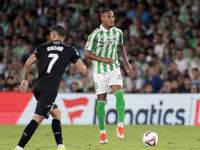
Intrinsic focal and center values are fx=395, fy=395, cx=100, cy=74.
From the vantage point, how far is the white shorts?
25.3 feet

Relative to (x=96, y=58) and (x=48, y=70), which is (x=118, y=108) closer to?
(x=96, y=58)

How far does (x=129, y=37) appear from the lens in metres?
15.1

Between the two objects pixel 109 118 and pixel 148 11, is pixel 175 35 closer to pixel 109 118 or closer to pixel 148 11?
pixel 148 11

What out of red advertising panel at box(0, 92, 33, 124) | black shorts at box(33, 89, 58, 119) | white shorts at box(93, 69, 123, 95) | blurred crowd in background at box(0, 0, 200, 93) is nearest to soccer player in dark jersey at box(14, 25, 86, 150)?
black shorts at box(33, 89, 58, 119)

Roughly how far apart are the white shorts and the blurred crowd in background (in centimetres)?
553

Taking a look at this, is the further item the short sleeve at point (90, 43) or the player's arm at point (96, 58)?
the short sleeve at point (90, 43)

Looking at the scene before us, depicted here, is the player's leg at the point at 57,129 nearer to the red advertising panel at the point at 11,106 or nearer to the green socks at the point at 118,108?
the green socks at the point at 118,108

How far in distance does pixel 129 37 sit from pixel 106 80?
7567 millimetres

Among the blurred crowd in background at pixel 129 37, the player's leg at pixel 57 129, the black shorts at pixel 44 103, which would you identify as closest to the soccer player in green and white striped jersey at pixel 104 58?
the player's leg at pixel 57 129

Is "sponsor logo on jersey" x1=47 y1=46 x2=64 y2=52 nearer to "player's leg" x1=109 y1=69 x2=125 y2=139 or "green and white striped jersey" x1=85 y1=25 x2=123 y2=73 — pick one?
"green and white striped jersey" x1=85 y1=25 x2=123 y2=73

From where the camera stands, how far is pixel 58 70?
5.86 metres

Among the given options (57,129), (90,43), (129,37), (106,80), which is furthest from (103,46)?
(129,37)

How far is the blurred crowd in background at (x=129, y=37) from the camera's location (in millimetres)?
13508

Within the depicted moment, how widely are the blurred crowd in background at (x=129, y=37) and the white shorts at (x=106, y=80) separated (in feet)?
18.1
